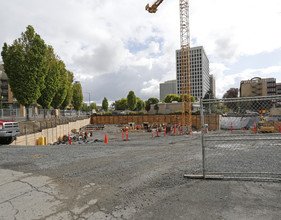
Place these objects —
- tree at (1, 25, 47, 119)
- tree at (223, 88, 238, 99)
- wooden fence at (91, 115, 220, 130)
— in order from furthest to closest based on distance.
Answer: tree at (223, 88, 238, 99) < wooden fence at (91, 115, 220, 130) < tree at (1, 25, 47, 119)

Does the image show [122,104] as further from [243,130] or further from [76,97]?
[243,130]

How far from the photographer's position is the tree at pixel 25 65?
19531 mm

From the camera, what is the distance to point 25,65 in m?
19.7

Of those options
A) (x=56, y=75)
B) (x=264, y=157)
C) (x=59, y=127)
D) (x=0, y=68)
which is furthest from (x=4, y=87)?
(x=264, y=157)

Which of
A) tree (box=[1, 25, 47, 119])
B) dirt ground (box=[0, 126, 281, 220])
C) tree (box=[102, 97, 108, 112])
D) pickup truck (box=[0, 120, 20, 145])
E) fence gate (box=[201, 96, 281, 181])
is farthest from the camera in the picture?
tree (box=[102, 97, 108, 112])

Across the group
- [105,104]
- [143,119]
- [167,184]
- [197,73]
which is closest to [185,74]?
[143,119]

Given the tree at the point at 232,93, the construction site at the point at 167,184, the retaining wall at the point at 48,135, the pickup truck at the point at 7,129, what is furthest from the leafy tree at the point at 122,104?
the construction site at the point at 167,184

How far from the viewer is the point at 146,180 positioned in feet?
15.4

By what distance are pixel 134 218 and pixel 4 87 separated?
7106 centimetres

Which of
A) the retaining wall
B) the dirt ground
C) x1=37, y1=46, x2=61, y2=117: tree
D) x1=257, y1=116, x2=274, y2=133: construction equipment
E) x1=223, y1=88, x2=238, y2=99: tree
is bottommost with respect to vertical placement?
the retaining wall

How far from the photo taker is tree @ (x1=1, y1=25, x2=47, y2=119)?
19.5 meters

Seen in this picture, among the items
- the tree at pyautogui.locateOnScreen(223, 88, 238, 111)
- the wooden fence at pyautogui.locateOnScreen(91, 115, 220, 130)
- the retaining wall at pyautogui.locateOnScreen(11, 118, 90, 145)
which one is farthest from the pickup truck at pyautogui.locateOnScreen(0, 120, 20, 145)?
the wooden fence at pyautogui.locateOnScreen(91, 115, 220, 130)

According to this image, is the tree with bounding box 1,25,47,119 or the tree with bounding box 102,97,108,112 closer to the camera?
the tree with bounding box 1,25,47,119

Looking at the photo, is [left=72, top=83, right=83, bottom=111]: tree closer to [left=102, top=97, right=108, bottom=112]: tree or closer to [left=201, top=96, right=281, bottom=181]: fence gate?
[left=201, top=96, right=281, bottom=181]: fence gate
